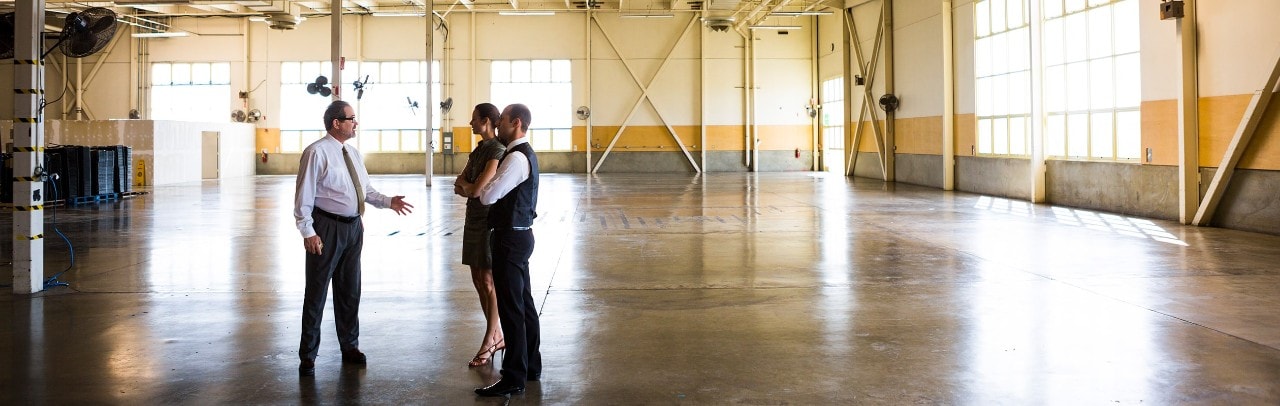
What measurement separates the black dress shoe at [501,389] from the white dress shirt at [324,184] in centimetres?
130

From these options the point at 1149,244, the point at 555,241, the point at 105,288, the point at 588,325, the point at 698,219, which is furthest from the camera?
the point at 698,219

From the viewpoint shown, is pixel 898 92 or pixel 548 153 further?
pixel 548 153

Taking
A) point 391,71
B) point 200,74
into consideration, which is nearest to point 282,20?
point 391,71

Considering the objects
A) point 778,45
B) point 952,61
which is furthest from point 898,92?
point 778,45

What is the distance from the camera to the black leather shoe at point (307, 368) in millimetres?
4832

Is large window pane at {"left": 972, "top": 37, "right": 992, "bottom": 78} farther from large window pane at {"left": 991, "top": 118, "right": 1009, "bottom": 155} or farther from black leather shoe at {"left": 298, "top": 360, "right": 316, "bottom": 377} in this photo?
black leather shoe at {"left": 298, "top": 360, "right": 316, "bottom": 377}

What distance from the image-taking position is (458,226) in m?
13.4

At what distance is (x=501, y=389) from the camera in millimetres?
4418

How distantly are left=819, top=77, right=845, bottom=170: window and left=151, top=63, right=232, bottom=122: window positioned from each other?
22080mm

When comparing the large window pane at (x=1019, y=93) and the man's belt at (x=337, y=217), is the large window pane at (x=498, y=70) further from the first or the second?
the man's belt at (x=337, y=217)

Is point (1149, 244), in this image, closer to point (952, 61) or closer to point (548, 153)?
point (952, 61)

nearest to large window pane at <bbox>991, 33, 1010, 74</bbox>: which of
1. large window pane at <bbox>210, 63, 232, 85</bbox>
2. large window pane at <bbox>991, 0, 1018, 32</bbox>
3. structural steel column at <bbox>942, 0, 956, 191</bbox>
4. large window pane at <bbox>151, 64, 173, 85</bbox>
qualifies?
large window pane at <bbox>991, 0, 1018, 32</bbox>

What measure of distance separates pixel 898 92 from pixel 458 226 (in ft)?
52.7

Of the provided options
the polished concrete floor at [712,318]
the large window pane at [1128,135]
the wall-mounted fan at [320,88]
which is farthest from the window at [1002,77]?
the wall-mounted fan at [320,88]
